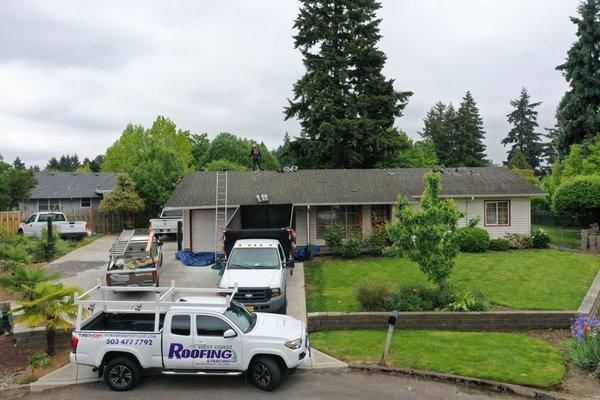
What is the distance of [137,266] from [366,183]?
14.1m

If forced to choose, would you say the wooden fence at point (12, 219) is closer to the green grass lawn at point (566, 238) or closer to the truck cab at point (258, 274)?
the truck cab at point (258, 274)

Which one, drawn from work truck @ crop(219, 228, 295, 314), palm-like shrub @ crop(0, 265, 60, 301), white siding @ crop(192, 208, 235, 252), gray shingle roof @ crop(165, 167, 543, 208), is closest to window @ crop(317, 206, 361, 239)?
gray shingle roof @ crop(165, 167, 543, 208)

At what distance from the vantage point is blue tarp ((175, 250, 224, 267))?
2197 cm

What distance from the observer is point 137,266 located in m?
16.9

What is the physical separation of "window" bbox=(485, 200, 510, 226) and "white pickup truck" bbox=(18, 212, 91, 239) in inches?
918

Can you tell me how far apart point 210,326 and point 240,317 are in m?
0.76

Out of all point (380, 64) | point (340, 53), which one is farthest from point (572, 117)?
point (340, 53)

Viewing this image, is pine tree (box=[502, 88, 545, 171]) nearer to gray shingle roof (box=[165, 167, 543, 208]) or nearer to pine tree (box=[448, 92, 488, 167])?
pine tree (box=[448, 92, 488, 167])

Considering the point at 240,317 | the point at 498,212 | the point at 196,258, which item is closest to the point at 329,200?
the point at 196,258

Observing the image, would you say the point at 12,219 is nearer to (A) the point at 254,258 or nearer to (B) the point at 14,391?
(A) the point at 254,258

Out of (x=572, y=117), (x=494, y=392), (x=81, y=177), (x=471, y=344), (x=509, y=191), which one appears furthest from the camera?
(x=81, y=177)

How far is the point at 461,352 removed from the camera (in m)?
11.4

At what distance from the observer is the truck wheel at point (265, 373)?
967 centimetres

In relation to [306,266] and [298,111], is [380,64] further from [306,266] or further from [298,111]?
[306,266]
